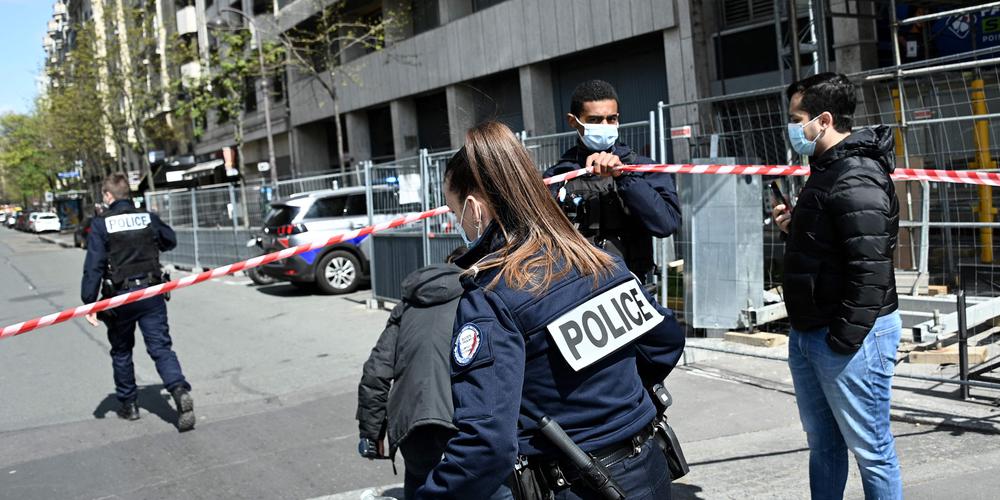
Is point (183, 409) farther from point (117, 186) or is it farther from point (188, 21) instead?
point (188, 21)

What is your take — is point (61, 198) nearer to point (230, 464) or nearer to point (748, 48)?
point (748, 48)

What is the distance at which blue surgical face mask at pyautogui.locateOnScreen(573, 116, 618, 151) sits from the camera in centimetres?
411

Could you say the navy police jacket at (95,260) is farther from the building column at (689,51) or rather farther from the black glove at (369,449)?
the building column at (689,51)

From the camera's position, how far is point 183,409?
6719mm

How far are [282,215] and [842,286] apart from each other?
12602 millimetres

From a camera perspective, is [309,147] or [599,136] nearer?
[599,136]

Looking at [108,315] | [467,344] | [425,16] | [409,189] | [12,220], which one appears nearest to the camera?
[467,344]

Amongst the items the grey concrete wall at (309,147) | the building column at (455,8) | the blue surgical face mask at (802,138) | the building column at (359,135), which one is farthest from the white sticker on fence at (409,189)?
the grey concrete wall at (309,147)

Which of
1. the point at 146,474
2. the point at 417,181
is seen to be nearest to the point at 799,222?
the point at 146,474

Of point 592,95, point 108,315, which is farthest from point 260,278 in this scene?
point 592,95

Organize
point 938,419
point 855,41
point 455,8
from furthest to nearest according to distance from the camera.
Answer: point 455,8, point 855,41, point 938,419

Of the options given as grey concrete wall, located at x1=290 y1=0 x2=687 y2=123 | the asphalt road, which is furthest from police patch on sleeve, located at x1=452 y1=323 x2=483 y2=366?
grey concrete wall, located at x1=290 y1=0 x2=687 y2=123

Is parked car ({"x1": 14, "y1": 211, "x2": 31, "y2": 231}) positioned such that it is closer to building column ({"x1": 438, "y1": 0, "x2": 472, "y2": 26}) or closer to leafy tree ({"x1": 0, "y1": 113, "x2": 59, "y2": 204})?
leafy tree ({"x1": 0, "y1": 113, "x2": 59, "y2": 204})

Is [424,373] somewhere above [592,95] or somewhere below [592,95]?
below
